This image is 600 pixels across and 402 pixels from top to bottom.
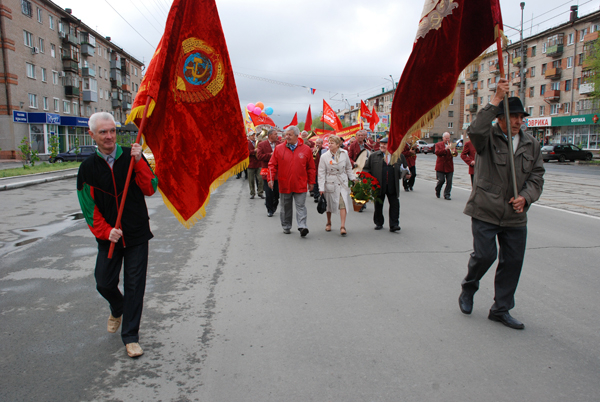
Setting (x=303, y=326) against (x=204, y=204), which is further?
(x=204, y=204)

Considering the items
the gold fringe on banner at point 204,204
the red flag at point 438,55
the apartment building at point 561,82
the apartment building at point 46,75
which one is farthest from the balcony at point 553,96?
the gold fringe on banner at point 204,204

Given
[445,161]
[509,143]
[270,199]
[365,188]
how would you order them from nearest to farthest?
[509,143] → [365,188] → [270,199] → [445,161]

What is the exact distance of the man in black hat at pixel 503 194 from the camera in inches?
154

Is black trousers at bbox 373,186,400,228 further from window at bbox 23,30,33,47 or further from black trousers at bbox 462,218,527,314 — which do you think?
window at bbox 23,30,33,47

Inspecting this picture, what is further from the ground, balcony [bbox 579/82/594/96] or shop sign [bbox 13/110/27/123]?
balcony [bbox 579/82/594/96]

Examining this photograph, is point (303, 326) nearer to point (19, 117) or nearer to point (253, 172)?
point (253, 172)

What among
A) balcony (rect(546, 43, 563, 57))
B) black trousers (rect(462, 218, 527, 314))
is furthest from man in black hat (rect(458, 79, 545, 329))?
balcony (rect(546, 43, 563, 57))

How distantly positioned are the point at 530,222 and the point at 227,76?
736cm

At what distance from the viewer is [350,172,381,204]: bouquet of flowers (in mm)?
8688

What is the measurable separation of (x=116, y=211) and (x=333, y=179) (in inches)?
215

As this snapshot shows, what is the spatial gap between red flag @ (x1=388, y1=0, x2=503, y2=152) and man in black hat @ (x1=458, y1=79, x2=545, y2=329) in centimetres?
58

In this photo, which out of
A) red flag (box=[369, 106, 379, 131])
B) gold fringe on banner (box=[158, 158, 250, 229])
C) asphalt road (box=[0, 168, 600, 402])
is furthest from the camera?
red flag (box=[369, 106, 379, 131])

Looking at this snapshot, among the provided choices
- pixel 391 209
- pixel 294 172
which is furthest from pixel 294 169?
pixel 391 209

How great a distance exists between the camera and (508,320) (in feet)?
13.3
